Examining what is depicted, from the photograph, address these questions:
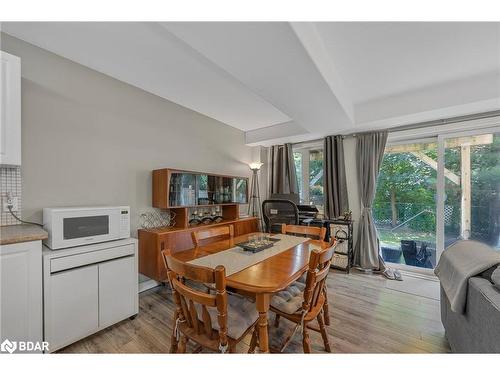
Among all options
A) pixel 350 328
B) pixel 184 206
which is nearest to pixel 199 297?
pixel 350 328

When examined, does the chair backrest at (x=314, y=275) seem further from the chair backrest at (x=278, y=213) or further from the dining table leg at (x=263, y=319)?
the chair backrest at (x=278, y=213)

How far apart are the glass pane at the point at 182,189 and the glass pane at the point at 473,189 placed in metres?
3.46

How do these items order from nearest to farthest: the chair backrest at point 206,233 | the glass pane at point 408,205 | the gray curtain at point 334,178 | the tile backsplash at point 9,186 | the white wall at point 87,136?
the tile backsplash at point 9,186, the white wall at point 87,136, the chair backrest at point 206,233, the glass pane at point 408,205, the gray curtain at point 334,178

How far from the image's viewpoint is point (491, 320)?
3.16 ft

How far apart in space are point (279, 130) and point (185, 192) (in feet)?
6.46

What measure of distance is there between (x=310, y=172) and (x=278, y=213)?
4.08 feet

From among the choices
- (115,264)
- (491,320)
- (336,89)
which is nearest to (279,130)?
(336,89)

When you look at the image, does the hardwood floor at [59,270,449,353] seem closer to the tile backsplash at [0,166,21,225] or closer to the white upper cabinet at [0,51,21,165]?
the tile backsplash at [0,166,21,225]

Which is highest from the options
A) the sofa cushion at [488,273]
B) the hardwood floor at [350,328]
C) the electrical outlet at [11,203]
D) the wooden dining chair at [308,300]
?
the electrical outlet at [11,203]

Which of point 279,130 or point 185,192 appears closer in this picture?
point 185,192

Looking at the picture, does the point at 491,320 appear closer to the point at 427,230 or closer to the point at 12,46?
the point at 427,230

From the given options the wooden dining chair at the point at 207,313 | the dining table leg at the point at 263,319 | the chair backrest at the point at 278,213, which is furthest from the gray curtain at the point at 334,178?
the dining table leg at the point at 263,319

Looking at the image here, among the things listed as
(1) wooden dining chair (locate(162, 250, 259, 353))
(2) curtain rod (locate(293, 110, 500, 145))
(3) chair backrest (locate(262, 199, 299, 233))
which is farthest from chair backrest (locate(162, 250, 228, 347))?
(2) curtain rod (locate(293, 110, 500, 145))

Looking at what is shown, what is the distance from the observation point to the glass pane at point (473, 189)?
2632 millimetres
